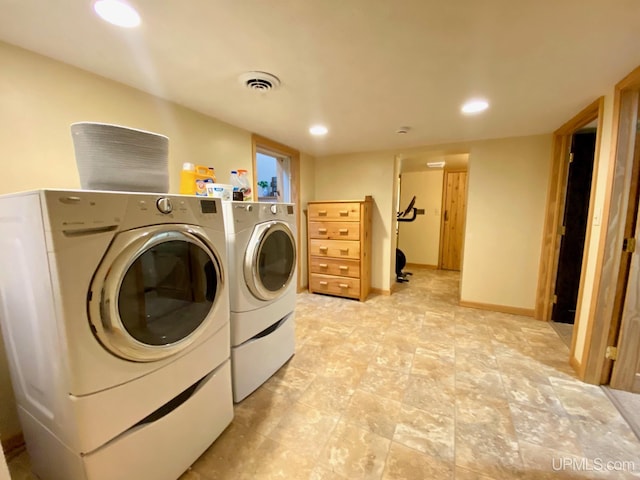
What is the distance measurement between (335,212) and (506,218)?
1906 millimetres

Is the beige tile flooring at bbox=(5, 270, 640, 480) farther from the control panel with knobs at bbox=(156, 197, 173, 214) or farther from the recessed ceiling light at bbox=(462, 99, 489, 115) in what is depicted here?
the recessed ceiling light at bbox=(462, 99, 489, 115)

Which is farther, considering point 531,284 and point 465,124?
point 531,284

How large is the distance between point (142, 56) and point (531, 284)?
12.5ft

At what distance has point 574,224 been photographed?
254 centimetres

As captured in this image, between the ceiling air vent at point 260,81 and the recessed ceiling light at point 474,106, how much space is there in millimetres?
1383

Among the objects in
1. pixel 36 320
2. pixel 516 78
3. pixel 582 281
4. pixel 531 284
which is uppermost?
pixel 516 78

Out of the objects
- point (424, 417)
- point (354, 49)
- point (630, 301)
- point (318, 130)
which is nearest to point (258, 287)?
point (424, 417)

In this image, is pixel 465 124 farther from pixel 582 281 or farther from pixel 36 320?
pixel 36 320

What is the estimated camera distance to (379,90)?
168 cm

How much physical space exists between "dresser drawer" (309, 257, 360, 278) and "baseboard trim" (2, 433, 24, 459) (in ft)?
8.80

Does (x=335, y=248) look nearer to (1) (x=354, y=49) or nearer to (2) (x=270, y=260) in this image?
(2) (x=270, y=260)

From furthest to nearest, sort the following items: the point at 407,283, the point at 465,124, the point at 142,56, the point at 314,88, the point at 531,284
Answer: the point at 407,283
the point at 531,284
the point at 465,124
the point at 314,88
the point at 142,56

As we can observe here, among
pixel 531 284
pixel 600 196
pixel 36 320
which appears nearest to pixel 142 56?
pixel 36 320

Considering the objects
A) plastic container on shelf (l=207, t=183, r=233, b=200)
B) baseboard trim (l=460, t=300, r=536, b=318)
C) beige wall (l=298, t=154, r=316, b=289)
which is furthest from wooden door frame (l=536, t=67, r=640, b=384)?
beige wall (l=298, t=154, r=316, b=289)
